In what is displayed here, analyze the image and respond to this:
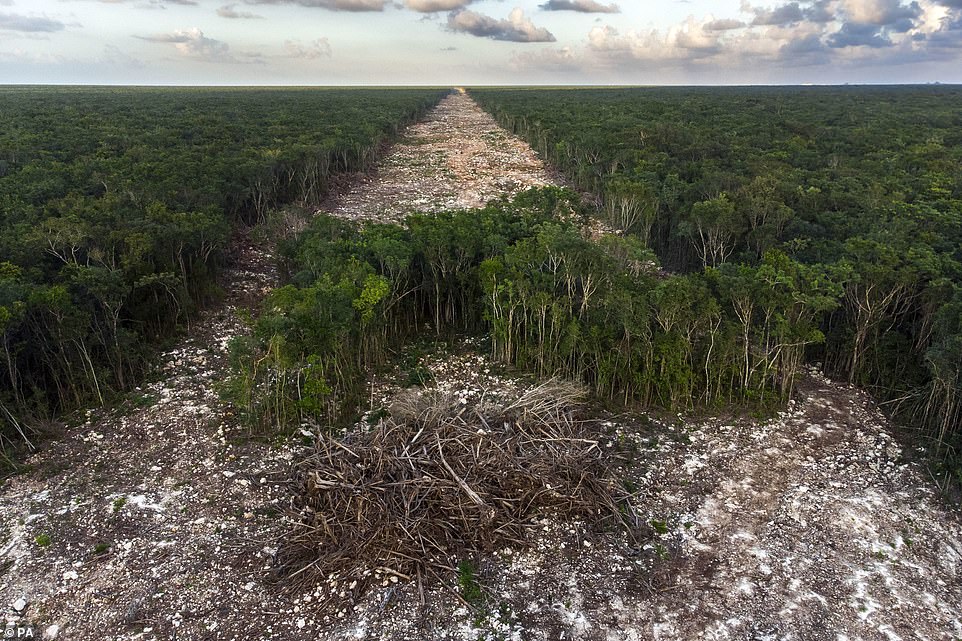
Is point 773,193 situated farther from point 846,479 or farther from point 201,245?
point 201,245

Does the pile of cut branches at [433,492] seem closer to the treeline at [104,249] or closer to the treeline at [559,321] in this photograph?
the treeline at [559,321]

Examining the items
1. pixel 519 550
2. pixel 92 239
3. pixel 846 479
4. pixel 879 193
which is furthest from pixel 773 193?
pixel 92 239

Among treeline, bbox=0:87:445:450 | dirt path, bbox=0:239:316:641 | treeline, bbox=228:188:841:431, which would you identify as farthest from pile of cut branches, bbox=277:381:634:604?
treeline, bbox=0:87:445:450

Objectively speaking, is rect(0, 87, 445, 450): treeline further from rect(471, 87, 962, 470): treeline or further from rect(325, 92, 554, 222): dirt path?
rect(471, 87, 962, 470): treeline

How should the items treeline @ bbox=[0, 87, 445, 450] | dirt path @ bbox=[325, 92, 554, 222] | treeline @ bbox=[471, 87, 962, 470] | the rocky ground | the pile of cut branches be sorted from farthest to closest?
dirt path @ bbox=[325, 92, 554, 222]
treeline @ bbox=[471, 87, 962, 470]
treeline @ bbox=[0, 87, 445, 450]
the pile of cut branches
the rocky ground

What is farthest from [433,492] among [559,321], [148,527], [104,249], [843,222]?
[843,222]
